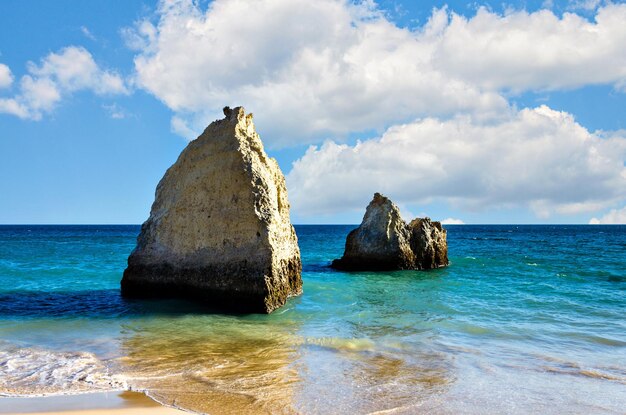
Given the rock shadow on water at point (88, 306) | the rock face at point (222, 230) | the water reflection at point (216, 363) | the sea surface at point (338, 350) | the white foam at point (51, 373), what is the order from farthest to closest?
the rock face at point (222, 230), the rock shadow on water at point (88, 306), the white foam at point (51, 373), the sea surface at point (338, 350), the water reflection at point (216, 363)

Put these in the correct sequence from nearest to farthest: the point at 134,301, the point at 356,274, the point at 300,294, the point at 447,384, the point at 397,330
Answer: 1. the point at 447,384
2. the point at 397,330
3. the point at 134,301
4. the point at 300,294
5. the point at 356,274

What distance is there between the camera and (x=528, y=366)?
10578mm

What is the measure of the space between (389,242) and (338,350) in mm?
18797

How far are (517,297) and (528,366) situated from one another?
33.8ft

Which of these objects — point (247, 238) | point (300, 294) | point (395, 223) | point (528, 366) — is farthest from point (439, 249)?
point (528, 366)

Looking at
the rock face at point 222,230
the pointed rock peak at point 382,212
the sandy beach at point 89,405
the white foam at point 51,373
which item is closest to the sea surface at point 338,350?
the white foam at point 51,373

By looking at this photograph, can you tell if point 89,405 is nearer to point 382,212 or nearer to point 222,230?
point 222,230

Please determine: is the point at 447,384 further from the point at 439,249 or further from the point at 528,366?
the point at 439,249

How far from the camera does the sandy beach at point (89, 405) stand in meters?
7.50

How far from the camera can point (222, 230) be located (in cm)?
1684

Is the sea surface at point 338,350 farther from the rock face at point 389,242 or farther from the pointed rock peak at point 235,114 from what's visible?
the rock face at point 389,242

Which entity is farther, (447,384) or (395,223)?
(395,223)

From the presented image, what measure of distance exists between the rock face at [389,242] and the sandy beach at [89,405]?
893 inches

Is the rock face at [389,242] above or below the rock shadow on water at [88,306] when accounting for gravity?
above
